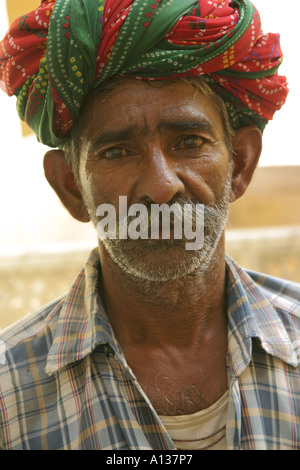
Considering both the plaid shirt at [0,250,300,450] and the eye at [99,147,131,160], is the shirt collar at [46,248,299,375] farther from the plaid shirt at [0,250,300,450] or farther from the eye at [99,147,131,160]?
the eye at [99,147,131,160]

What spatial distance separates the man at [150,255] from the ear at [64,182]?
0.06 meters

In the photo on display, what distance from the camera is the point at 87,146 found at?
1.89m

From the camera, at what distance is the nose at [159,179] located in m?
1.71

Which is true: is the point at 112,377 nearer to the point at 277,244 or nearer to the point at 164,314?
the point at 164,314

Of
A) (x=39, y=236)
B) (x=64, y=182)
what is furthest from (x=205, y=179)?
(x=39, y=236)

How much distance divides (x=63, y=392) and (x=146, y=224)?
21.3 inches

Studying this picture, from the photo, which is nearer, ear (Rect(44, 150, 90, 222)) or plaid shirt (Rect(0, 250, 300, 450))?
plaid shirt (Rect(0, 250, 300, 450))

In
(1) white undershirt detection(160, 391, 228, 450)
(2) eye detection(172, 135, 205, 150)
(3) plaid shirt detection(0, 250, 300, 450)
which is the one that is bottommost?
(1) white undershirt detection(160, 391, 228, 450)

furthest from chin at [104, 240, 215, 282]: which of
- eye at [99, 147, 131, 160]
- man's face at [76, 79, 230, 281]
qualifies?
eye at [99, 147, 131, 160]

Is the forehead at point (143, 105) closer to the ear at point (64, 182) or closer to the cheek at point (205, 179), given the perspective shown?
the cheek at point (205, 179)

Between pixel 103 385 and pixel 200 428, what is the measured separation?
12.2 inches

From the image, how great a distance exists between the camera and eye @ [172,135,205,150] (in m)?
1.84

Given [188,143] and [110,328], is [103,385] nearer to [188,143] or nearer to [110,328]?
[110,328]
